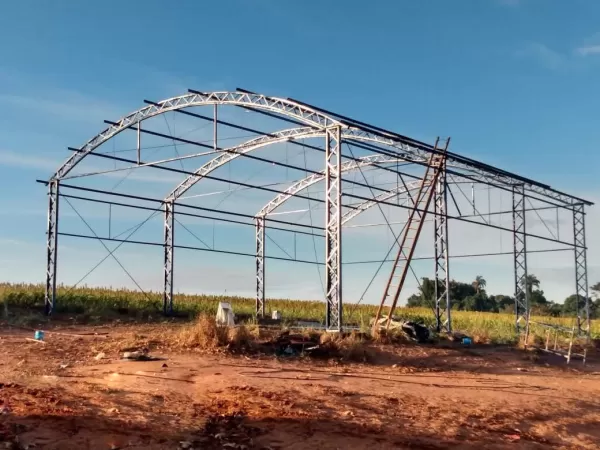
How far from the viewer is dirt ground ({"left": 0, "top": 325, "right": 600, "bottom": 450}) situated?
9.01m

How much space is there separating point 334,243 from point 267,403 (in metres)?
7.95

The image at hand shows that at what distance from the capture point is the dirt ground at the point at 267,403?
901 centimetres

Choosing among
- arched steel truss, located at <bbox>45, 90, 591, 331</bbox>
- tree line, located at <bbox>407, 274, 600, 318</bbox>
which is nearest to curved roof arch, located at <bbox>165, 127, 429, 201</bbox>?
arched steel truss, located at <bbox>45, 90, 591, 331</bbox>

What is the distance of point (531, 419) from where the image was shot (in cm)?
1198

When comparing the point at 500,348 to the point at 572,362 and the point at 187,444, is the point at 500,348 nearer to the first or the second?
the point at 572,362

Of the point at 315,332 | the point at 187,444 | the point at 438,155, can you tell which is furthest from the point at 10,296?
the point at 187,444

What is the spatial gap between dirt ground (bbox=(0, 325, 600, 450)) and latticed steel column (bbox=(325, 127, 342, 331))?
7.15 ft

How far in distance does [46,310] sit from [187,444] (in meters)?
15.6

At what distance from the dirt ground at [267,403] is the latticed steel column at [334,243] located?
218 centimetres

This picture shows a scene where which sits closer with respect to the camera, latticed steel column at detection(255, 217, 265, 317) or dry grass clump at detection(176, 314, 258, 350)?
dry grass clump at detection(176, 314, 258, 350)

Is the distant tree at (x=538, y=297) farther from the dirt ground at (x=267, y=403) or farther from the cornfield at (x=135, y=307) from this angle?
the dirt ground at (x=267, y=403)

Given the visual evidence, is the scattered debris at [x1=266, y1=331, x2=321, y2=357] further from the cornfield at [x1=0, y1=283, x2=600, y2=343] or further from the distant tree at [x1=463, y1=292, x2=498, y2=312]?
the distant tree at [x1=463, y1=292, x2=498, y2=312]

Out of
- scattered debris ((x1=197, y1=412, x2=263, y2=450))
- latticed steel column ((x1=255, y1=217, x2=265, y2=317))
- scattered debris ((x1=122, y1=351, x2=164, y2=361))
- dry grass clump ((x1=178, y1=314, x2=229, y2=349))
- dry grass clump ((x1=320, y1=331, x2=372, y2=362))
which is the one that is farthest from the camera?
latticed steel column ((x1=255, y1=217, x2=265, y2=317))

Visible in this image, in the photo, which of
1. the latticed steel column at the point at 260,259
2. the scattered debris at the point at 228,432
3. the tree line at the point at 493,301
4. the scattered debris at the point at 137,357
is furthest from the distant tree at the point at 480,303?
the scattered debris at the point at 228,432
